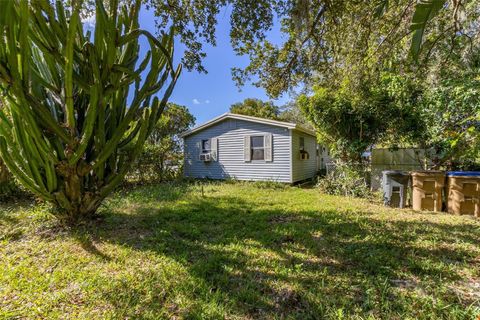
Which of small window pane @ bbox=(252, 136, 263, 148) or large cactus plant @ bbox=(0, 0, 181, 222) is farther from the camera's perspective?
small window pane @ bbox=(252, 136, 263, 148)

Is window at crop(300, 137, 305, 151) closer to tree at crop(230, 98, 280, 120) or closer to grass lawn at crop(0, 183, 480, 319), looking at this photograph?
grass lawn at crop(0, 183, 480, 319)

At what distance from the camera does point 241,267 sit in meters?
2.86

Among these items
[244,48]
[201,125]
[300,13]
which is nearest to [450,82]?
[300,13]

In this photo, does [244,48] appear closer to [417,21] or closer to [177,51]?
[177,51]

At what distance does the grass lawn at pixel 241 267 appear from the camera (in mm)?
2121

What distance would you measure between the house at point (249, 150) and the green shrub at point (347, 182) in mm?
1997

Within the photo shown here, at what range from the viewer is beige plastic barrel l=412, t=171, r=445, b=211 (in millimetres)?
5435

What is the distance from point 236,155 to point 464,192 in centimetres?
776

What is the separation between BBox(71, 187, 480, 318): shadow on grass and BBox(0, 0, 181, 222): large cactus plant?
103 cm

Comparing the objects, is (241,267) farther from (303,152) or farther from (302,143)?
(302,143)

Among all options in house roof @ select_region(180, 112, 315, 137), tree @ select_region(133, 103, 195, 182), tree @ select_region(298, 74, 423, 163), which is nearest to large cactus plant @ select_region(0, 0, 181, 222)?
tree @ select_region(298, 74, 423, 163)

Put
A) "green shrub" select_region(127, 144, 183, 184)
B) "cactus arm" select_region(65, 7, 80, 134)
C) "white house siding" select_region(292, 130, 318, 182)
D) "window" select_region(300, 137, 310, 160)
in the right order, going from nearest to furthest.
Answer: "cactus arm" select_region(65, 7, 80, 134) < "white house siding" select_region(292, 130, 318, 182) < "green shrub" select_region(127, 144, 183, 184) < "window" select_region(300, 137, 310, 160)

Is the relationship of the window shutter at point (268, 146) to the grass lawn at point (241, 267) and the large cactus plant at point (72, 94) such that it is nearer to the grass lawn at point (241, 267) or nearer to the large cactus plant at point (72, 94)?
the grass lawn at point (241, 267)

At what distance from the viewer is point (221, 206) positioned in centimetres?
597
